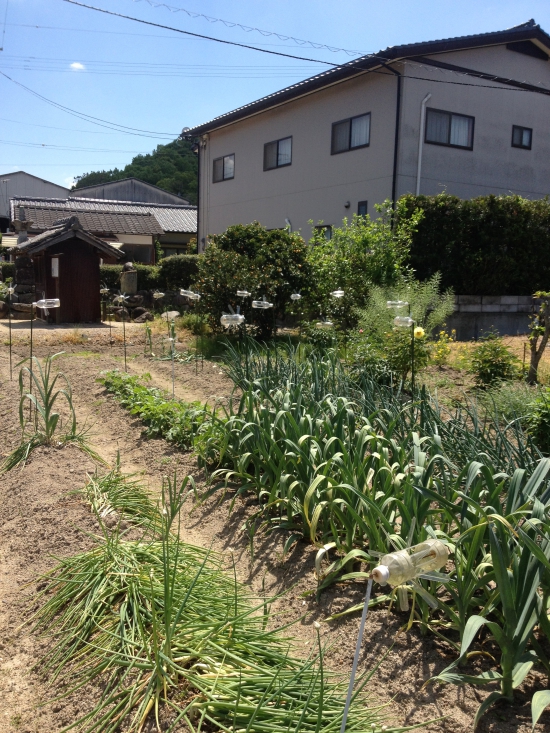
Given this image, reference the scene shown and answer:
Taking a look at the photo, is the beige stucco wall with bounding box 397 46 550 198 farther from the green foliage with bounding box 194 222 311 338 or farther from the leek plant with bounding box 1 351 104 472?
the leek plant with bounding box 1 351 104 472

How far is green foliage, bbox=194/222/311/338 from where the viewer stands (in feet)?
37.1

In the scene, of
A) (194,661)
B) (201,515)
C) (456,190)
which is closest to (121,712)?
(194,661)

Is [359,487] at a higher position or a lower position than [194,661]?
higher

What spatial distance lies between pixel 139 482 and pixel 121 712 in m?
2.51

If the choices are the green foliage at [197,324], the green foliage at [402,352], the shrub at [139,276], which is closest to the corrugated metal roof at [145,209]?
the shrub at [139,276]

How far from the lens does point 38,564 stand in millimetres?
3502

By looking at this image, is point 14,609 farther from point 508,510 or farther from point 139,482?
point 508,510

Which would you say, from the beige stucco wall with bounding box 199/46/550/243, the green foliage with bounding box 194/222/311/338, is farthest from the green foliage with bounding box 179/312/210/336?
the beige stucco wall with bounding box 199/46/550/243

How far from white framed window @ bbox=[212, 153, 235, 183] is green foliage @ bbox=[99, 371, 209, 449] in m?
15.6

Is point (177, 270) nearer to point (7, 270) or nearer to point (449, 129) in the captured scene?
point (7, 270)

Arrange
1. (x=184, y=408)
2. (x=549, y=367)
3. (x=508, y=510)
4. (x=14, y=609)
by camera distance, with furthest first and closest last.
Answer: (x=549, y=367), (x=184, y=408), (x=14, y=609), (x=508, y=510)

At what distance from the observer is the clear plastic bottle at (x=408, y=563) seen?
1.78 m

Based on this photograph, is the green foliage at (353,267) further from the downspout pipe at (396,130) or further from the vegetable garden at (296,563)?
the vegetable garden at (296,563)

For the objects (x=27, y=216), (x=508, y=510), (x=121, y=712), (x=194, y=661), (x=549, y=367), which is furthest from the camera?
(x=27, y=216)
